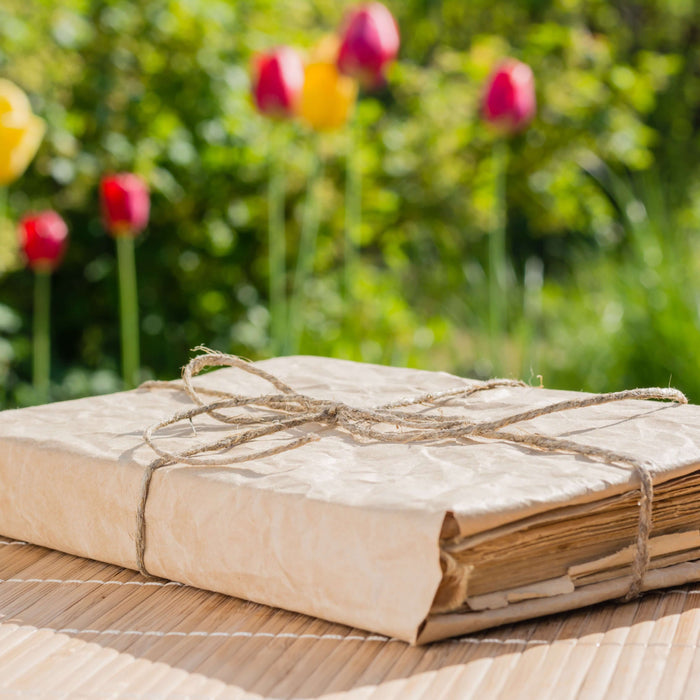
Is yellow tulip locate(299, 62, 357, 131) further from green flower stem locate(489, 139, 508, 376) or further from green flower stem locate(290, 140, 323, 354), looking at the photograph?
green flower stem locate(489, 139, 508, 376)

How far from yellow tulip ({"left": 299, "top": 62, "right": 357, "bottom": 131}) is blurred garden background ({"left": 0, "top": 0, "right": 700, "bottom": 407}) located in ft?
0.72

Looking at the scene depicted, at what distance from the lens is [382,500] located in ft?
1.67

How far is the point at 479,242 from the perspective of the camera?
109 inches

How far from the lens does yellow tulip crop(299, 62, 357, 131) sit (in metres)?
1.82

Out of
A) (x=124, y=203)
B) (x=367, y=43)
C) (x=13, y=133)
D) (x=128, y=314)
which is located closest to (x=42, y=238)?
(x=124, y=203)

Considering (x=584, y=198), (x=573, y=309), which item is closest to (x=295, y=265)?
(x=573, y=309)

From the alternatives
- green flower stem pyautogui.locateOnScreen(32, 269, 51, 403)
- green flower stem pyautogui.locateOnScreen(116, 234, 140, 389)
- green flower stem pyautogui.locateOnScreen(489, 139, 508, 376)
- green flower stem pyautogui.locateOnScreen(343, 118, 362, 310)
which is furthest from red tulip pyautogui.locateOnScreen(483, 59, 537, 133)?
green flower stem pyautogui.locateOnScreen(32, 269, 51, 403)

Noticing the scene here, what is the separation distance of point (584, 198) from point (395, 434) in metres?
2.36

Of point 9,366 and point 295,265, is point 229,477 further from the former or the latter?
point 295,265

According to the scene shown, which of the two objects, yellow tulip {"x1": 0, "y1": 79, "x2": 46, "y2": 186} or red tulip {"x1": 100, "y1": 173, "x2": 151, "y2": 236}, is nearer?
yellow tulip {"x1": 0, "y1": 79, "x2": 46, "y2": 186}

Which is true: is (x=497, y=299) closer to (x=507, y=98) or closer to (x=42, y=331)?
(x=507, y=98)

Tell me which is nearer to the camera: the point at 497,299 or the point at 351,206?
the point at 497,299

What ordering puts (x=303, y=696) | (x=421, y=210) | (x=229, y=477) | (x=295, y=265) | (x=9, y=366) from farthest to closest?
(x=421, y=210), (x=295, y=265), (x=9, y=366), (x=229, y=477), (x=303, y=696)

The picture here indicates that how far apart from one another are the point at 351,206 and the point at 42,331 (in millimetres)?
778
